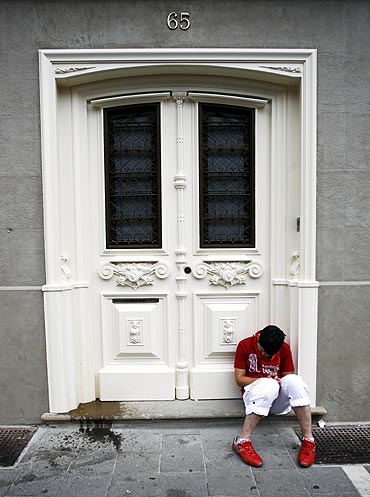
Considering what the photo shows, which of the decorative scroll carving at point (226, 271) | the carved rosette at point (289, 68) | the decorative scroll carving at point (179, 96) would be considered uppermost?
the carved rosette at point (289, 68)

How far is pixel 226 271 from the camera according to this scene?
407 centimetres

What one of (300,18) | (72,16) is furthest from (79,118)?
(300,18)

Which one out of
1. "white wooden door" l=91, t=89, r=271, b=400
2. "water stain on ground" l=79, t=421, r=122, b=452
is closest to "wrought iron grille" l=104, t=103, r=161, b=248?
"white wooden door" l=91, t=89, r=271, b=400

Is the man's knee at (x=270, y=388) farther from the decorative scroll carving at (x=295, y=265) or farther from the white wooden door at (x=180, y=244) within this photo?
the decorative scroll carving at (x=295, y=265)

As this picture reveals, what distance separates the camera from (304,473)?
3180 millimetres

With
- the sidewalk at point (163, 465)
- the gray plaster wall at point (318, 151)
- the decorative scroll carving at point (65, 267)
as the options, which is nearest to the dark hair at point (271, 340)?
the gray plaster wall at point (318, 151)

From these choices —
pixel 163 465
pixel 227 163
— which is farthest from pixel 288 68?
pixel 163 465

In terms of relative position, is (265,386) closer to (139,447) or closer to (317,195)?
(139,447)

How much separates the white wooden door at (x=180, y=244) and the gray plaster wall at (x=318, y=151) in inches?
23.7

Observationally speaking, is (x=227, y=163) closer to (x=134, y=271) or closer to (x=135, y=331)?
(x=134, y=271)

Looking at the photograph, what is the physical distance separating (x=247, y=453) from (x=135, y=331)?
1.58 m

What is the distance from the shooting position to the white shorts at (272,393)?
338 cm

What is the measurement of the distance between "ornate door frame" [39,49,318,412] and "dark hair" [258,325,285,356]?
551mm

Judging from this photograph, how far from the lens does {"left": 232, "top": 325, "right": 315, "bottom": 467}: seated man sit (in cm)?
335
